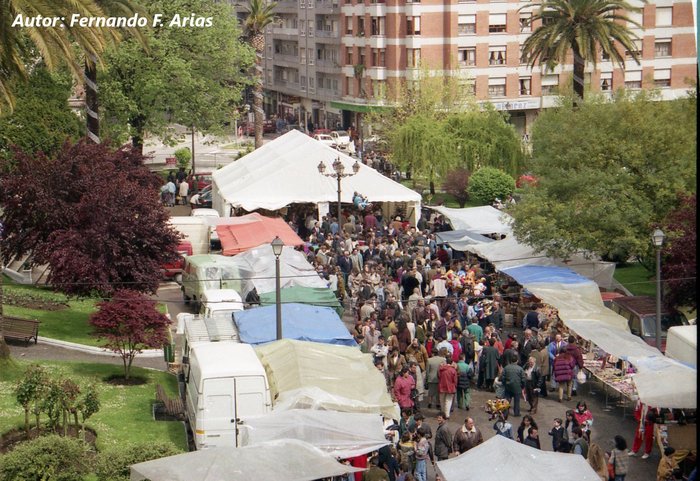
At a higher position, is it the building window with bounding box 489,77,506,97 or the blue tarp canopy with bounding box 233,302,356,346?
the building window with bounding box 489,77,506,97

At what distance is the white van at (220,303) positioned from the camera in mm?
27259

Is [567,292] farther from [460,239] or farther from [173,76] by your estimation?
[173,76]

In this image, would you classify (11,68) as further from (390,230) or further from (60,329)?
(390,230)

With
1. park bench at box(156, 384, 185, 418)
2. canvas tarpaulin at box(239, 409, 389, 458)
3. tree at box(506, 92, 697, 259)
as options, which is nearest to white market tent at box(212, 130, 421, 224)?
tree at box(506, 92, 697, 259)

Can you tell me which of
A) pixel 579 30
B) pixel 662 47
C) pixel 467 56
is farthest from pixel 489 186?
pixel 662 47

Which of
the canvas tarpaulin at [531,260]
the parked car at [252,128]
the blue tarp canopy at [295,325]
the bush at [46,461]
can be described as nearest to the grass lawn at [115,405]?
the blue tarp canopy at [295,325]

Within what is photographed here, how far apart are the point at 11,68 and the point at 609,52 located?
32.3 metres

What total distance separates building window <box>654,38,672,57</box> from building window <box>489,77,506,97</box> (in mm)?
10410

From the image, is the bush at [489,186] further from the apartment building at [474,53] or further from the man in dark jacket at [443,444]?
the man in dark jacket at [443,444]

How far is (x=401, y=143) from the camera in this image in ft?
176

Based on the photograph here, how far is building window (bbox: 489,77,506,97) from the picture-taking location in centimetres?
7388

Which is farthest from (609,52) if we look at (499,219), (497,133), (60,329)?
(60,329)

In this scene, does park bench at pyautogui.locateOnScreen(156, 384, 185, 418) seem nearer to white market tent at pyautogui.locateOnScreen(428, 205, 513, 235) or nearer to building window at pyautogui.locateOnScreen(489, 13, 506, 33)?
white market tent at pyautogui.locateOnScreen(428, 205, 513, 235)

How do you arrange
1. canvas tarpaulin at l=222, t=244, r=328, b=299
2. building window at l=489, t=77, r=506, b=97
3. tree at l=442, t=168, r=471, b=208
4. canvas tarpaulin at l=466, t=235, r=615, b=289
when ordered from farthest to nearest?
building window at l=489, t=77, r=506, b=97 < tree at l=442, t=168, r=471, b=208 < canvas tarpaulin at l=466, t=235, r=615, b=289 < canvas tarpaulin at l=222, t=244, r=328, b=299
